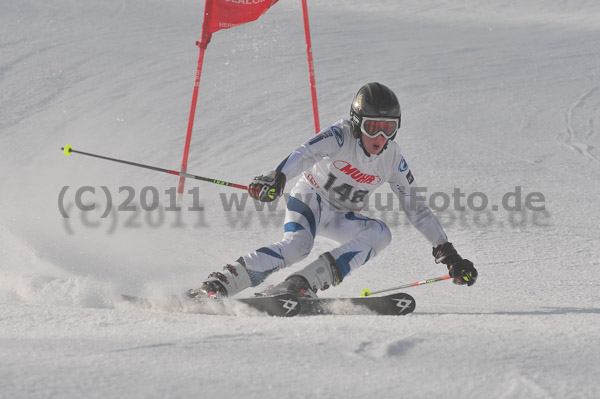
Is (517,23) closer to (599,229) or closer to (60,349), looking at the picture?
(599,229)

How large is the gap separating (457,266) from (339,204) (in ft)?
2.76

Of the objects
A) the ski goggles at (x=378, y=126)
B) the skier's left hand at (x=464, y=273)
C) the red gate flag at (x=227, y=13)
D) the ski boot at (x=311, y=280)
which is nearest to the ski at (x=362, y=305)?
the ski boot at (x=311, y=280)

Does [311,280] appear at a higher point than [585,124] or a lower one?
lower

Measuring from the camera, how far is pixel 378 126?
3893 mm

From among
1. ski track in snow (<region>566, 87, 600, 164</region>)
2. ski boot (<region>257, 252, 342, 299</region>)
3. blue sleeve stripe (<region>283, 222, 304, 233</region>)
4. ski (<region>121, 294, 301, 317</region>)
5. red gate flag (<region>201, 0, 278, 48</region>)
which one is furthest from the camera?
ski track in snow (<region>566, 87, 600, 164</region>)

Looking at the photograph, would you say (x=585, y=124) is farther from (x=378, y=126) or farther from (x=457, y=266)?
(x=378, y=126)

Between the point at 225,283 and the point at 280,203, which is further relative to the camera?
the point at 280,203

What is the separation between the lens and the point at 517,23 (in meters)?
15.1

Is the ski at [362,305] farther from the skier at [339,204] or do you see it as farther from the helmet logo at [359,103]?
the helmet logo at [359,103]

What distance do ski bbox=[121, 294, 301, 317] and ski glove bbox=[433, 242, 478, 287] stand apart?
1.06 m

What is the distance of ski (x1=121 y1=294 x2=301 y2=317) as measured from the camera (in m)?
3.34

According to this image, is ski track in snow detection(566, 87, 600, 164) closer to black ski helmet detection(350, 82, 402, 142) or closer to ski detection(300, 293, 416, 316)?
black ski helmet detection(350, 82, 402, 142)

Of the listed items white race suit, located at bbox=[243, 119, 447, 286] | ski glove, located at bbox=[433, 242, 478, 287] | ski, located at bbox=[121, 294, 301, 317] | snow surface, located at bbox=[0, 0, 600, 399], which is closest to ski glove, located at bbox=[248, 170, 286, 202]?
white race suit, located at bbox=[243, 119, 447, 286]

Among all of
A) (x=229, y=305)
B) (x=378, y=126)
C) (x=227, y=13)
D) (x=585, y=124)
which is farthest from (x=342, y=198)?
(x=585, y=124)
